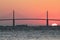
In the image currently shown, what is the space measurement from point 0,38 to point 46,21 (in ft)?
5.30

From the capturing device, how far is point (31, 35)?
441 centimetres

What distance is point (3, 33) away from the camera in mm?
4445

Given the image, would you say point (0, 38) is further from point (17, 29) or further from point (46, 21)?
point (46, 21)

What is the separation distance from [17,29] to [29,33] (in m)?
0.33

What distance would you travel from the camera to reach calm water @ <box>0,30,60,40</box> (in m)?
4.36

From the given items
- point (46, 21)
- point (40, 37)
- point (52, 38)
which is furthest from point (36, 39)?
point (46, 21)

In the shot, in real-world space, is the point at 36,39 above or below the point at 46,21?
below

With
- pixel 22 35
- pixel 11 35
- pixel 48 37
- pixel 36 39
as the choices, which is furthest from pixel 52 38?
pixel 11 35

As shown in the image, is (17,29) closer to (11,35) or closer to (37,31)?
(11,35)

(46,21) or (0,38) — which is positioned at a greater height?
(46,21)

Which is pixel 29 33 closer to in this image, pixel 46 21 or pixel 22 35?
pixel 22 35

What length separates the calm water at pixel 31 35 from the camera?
436cm

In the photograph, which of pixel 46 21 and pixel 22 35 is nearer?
pixel 22 35

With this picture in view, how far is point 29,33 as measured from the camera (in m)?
4.46
